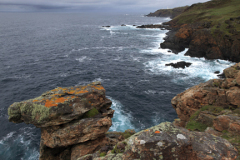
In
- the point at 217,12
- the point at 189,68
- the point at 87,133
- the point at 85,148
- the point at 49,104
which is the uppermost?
the point at 217,12

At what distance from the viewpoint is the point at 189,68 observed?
61219 mm

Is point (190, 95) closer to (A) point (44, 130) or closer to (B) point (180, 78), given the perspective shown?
(A) point (44, 130)

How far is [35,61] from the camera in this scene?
68.0 m

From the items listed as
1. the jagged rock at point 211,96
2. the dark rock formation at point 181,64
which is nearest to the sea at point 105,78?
the dark rock formation at point 181,64

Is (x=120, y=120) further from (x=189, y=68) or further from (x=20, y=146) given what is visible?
(x=189, y=68)

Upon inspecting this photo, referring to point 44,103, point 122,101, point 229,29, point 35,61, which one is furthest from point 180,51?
point 44,103

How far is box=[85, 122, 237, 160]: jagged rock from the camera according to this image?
353 inches

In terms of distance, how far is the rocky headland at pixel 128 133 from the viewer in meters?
9.29

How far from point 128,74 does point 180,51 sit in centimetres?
3886

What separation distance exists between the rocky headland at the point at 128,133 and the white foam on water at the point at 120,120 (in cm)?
1138

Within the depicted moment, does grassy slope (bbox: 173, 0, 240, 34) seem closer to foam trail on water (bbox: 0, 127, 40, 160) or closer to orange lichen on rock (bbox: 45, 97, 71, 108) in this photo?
orange lichen on rock (bbox: 45, 97, 71, 108)

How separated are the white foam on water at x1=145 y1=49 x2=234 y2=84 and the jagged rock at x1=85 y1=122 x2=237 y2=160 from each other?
44795 mm

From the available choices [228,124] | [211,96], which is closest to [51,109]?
[228,124]

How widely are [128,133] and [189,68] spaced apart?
163ft
